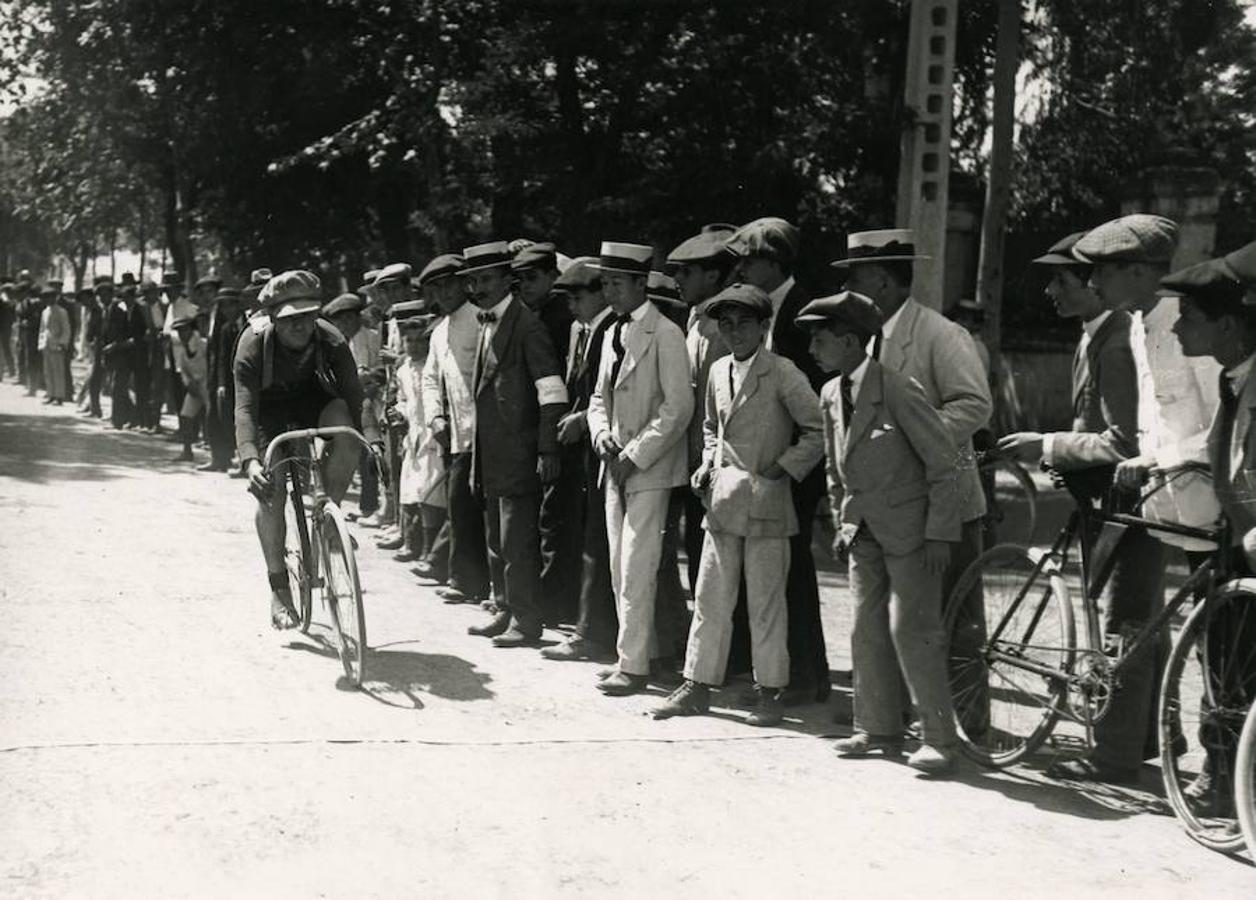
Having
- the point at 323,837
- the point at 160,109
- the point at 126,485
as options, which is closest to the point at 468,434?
the point at 323,837

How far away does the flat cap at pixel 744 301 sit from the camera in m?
6.53

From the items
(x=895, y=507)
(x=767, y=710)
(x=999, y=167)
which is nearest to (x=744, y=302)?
(x=895, y=507)

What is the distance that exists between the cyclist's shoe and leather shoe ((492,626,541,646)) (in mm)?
1068

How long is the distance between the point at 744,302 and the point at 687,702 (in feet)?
5.93

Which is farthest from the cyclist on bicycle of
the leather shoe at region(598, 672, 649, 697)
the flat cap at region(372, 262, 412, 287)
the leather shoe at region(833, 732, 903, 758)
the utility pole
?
the utility pole

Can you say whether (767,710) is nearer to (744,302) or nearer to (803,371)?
(803,371)

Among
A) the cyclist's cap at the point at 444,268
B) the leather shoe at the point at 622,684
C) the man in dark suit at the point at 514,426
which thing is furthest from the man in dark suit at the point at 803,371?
the cyclist's cap at the point at 444,268

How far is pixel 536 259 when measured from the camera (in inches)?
354

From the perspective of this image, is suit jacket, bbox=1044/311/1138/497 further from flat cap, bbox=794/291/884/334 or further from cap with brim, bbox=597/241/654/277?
cap with brim, bbox=597/241/654/277

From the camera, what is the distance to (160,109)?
23.8 metres

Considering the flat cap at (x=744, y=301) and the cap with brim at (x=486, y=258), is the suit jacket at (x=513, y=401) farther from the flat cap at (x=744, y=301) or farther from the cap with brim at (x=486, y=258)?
the flat cap at (x=744, y=301)

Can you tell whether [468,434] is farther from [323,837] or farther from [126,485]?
[126,485]

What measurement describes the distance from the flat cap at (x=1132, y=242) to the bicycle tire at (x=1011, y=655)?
3.92 feet

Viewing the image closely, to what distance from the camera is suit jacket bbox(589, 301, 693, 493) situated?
717cm
